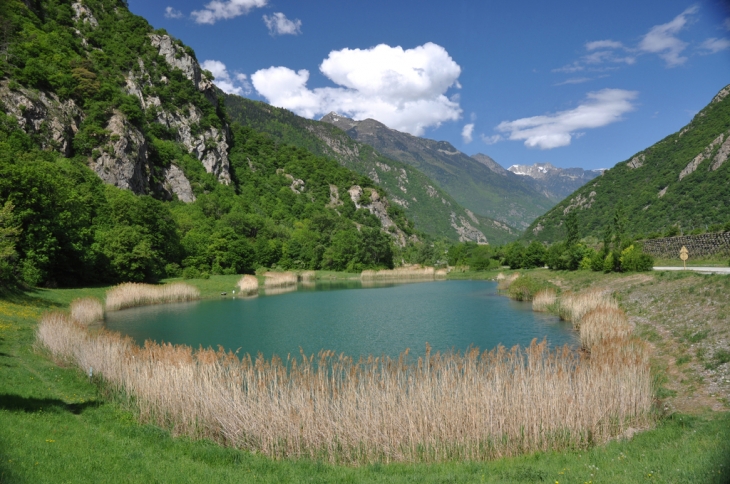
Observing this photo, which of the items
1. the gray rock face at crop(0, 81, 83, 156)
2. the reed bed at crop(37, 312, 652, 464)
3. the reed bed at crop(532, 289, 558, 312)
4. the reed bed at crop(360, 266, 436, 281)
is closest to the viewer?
the reed bed at crop(37, 312, 652, 464)

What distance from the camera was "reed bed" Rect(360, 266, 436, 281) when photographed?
82375mm

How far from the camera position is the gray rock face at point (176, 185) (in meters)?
89.3

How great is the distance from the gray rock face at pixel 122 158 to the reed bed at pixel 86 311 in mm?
46201

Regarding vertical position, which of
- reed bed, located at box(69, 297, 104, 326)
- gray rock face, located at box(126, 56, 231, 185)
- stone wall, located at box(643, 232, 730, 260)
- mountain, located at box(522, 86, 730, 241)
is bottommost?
reed bed, located at box(69, 297, 104, 326)

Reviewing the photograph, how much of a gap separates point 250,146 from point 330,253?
205 feet

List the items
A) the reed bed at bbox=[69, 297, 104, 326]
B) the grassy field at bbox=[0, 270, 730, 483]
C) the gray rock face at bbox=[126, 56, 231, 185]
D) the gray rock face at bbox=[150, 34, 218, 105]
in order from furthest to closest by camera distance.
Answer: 1. the gray rock face at bbox=[150, 34, 218, 105]
2. the gray rock face at bbox=[126, 56, 231, 185]
3. the reed bed at bbox=[69, 297, 104, 326]
4. the grassy field at bbox=[0, 270, 730, 483]

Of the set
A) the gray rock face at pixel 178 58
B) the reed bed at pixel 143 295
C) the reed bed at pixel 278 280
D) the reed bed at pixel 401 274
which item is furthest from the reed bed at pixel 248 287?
the gray rock face at pixel 178 58

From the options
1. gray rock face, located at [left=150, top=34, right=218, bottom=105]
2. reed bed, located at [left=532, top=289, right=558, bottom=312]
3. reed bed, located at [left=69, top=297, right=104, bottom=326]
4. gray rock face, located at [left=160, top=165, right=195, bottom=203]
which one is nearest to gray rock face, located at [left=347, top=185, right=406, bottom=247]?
gray rock face, located at [left=150, top=34, right=218, bottom=105]

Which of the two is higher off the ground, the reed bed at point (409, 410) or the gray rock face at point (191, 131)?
the gray rock face at point (191, 131)

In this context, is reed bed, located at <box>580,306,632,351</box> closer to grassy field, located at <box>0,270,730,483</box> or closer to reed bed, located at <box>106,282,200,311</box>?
grassy field, located at <box>0,270,730,483</box>

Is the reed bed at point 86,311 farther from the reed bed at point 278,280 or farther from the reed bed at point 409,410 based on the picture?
the reed bed at point 278,280

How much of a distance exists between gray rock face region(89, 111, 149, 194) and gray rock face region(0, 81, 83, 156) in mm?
4682

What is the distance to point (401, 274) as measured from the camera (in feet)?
276

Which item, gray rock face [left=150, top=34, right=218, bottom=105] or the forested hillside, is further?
gray rock face [left=150, top=34, right=218, bottom=105]
